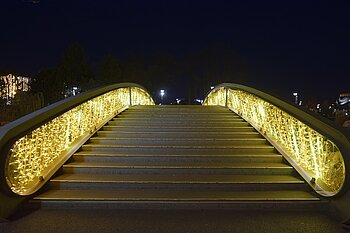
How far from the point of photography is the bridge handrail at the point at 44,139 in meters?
5.18

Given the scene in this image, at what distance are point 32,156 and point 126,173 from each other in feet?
5.48

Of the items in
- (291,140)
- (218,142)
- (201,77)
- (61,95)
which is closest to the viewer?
(291,140)

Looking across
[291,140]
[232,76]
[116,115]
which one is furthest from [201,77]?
[291,140]

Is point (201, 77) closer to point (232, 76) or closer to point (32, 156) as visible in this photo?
point (232, 76)

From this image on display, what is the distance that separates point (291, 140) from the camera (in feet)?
23.7

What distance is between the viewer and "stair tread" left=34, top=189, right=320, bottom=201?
5.69 metres

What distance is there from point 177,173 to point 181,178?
29cm

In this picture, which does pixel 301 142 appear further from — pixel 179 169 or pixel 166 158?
pixel 166 158

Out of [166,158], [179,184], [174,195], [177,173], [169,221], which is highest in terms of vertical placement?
[166,158]

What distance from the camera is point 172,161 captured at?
7.24 metres

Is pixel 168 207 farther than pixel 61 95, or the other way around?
pixel 61 95

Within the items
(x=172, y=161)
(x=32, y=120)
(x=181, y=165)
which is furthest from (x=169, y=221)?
(x=32, y=120)

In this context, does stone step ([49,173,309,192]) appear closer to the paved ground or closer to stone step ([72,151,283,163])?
the paved ground

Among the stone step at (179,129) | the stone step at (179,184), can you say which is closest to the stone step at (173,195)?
the stone step at (179,184)
